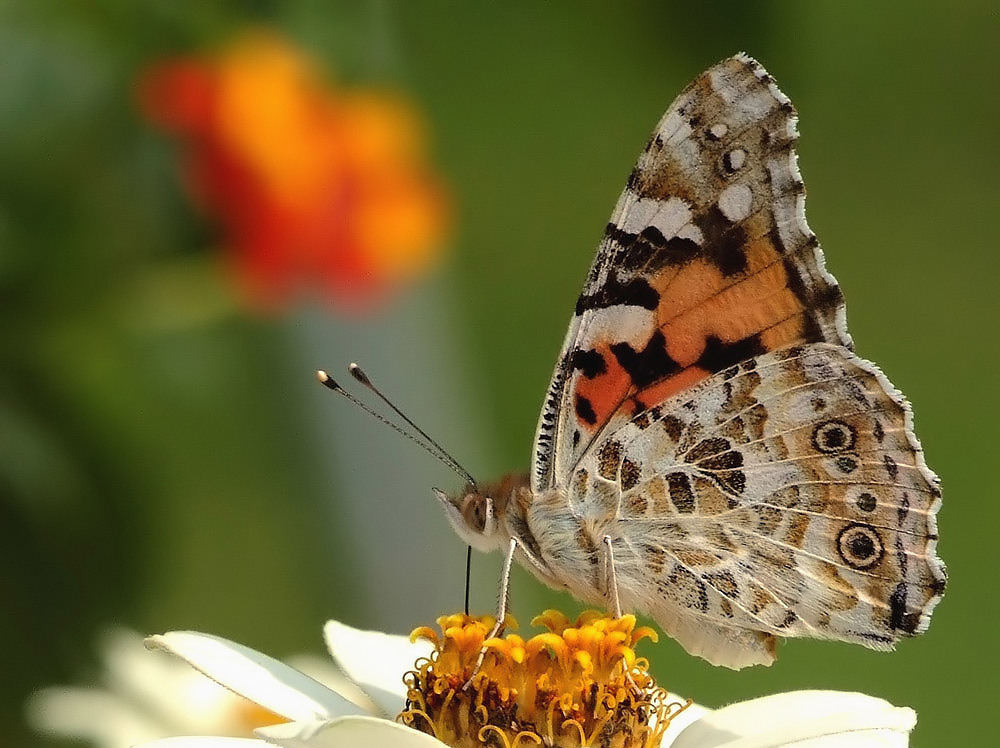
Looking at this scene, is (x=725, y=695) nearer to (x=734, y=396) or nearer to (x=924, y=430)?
(x=924, y=430)

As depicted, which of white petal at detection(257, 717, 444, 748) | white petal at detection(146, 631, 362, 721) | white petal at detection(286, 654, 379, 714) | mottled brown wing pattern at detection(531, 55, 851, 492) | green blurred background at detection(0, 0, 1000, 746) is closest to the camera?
white petal at detection(257, 717, 444, 748)

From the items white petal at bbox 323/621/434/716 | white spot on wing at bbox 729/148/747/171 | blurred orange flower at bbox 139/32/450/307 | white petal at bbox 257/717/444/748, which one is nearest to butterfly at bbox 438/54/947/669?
white spot on wing at bbox 729/148/747/171

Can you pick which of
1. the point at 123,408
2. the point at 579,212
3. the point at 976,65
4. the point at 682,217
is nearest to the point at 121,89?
the point at 123,408

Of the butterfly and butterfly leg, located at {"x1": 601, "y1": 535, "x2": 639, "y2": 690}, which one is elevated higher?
the butterfly

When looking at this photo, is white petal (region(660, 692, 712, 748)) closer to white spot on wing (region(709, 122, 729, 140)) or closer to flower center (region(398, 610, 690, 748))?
flower center (region(398, 610, 690, 748))

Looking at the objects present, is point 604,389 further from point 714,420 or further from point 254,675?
point 254,675

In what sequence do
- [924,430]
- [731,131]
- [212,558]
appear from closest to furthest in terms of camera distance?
[731,131]
[212,558]
[924,430]

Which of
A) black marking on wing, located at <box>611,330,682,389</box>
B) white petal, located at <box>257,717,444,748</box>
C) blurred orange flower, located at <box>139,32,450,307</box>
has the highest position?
blurred orange flower, located at <box>139,32,450,307</box>

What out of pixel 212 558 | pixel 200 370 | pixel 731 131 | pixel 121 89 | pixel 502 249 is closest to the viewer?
pixel 731 131
